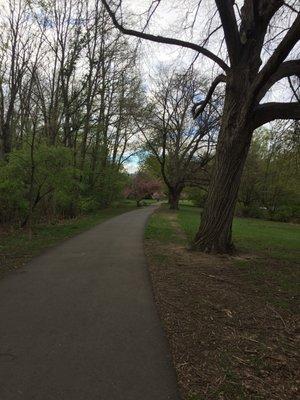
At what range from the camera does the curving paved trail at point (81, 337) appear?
3.62 meters

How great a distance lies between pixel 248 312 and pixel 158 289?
5.84 feet

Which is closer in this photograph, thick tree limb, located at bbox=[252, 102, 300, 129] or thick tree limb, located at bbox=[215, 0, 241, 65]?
thick tree limb, located at bbox=[215, 0, 241, 65]

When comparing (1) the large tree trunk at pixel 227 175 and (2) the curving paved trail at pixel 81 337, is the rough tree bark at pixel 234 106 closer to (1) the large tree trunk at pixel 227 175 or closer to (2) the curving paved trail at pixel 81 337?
(1) the large tree trunk at pixel 227 175

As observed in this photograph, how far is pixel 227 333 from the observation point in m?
5.17

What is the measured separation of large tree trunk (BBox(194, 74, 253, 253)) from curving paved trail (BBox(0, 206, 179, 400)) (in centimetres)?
291

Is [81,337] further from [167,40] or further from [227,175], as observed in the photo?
[167,40]

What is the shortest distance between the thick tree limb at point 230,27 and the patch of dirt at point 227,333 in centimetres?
563

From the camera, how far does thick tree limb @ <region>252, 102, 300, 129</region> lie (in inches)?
387

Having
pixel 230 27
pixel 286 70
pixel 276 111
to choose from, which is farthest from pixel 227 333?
pixel 230 27

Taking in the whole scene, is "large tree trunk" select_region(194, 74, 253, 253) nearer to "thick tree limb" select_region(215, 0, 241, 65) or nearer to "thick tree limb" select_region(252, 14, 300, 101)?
"thick tree limb" select_region(215, 0, 241, 65)

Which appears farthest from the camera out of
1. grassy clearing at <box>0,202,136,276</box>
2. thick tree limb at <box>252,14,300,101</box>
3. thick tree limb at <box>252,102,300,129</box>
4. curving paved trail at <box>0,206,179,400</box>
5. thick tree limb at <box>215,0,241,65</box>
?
thick tree limb at <box>252,102,300,129</box>

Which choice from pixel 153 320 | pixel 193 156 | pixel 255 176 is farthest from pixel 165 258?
pixel 255 176

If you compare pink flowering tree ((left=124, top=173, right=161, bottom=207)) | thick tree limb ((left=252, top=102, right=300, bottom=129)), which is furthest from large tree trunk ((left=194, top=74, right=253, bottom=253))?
pink flowering tree ((left=124, top=173, right=161, bottom=207))

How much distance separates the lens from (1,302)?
6035 millimetres
